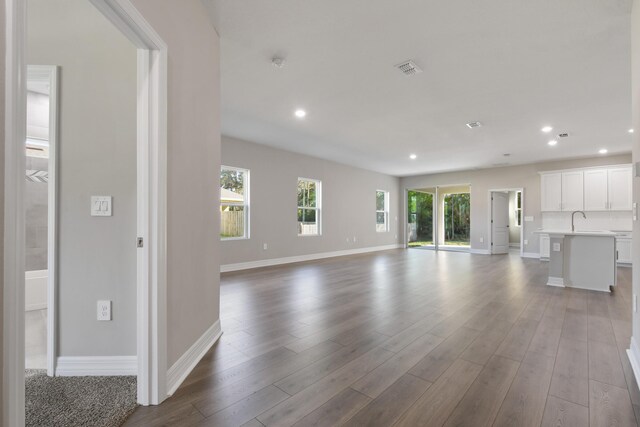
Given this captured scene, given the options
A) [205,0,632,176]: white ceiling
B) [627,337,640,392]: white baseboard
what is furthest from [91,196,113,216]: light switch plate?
[627,337,640,392]: white baseboard

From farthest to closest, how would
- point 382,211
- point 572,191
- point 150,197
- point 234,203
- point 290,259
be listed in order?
point 382,211 → point 572,191 → point 290,259 → point 234,203 → point 150,197

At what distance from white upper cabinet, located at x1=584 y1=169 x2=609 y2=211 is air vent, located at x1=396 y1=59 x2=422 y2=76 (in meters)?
6.68

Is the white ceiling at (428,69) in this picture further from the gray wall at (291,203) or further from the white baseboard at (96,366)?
the white baseboard at (96,366)

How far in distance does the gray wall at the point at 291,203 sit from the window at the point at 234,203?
0.13 meters

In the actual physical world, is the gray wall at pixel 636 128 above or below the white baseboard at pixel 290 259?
above

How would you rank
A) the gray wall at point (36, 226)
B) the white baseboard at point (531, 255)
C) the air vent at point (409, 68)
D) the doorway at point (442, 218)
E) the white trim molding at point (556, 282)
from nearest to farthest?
1. the air vent at point (409, 68)
2. the gray wall at point (36, 226)
3. the white trim molding at point (556, 282)
4. the white baseboard at point (531, 255)
5. the doorway at point (442, 218)

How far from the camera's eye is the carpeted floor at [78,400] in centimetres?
147

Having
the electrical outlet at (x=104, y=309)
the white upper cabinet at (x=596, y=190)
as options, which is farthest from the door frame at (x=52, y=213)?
the white upper cabinet at (x=596, y=190)

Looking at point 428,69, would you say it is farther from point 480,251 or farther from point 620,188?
point 480,251

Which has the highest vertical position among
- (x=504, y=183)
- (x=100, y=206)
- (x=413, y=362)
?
(x=504, y=183)

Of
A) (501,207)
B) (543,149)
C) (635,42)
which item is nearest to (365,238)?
(501,207)

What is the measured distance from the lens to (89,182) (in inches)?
76.3

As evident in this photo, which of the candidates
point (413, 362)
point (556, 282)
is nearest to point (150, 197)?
point (413, 362)

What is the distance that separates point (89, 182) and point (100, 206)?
0.58 feet
